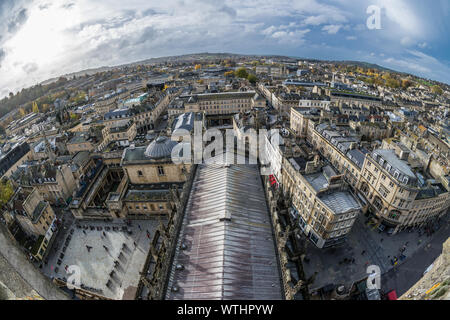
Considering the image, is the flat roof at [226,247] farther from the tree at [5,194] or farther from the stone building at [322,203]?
the tree at [5,194]

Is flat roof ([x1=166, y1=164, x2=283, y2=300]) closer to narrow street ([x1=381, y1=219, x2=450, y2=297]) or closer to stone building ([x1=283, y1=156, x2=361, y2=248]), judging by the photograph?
stone building ([x1=283, y1=156, x2=361, y2=248])

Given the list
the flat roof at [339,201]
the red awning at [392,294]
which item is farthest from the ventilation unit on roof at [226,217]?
the red awning at [392,294]

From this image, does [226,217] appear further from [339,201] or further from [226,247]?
[339,201]

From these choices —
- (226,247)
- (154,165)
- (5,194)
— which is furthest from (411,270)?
Result: (5,194)

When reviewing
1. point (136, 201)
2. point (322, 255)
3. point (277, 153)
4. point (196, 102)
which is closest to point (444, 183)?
point (322, 255)
